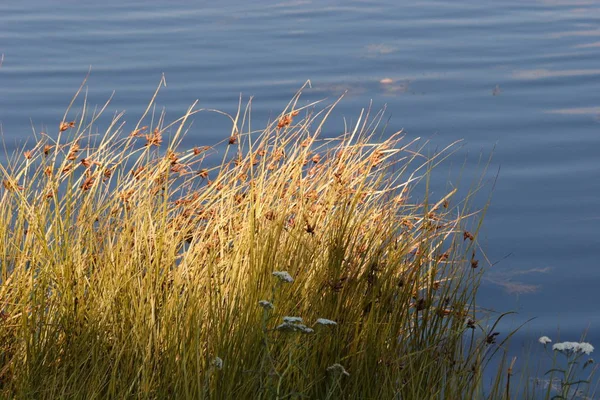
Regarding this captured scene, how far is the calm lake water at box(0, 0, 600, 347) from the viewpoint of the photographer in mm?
5816

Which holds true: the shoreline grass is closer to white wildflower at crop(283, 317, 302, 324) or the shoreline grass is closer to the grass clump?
the grass clump

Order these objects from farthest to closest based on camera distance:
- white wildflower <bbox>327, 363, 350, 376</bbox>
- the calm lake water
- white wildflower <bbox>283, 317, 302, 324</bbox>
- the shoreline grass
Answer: the calm lake water < the shoreline grass < white wildflower <bbox>327, 363, 350, 376</bbox> < white wildflower <bbox>283, 317, 302, 324</bbox>

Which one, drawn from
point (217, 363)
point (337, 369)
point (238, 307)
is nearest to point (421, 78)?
point (238, 307)

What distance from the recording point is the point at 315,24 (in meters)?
10.9

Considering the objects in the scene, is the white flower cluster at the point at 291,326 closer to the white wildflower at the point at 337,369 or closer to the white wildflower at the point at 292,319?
the white wildflower at the point at 292,319

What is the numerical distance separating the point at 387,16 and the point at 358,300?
8.20 metres

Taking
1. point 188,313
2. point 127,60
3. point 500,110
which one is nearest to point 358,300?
point 188,313

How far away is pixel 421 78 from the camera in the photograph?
8.82 metres

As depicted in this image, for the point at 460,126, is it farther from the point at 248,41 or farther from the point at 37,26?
the point at 37,26

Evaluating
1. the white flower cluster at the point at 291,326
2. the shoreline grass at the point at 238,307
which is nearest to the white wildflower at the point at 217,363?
the shoreline grass at the point at 238,307

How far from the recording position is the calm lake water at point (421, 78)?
5.82 meters

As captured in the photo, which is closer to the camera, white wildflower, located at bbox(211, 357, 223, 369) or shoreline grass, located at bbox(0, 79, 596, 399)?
white wildflower, located at bbox(211, 357, 223, 369)

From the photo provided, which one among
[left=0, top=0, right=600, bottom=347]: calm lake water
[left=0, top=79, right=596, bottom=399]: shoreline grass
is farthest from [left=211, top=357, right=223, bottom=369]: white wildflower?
[left=0, top=0, right=600, bottom=347]: calm lake water

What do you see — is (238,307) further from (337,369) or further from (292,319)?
(292,319)
